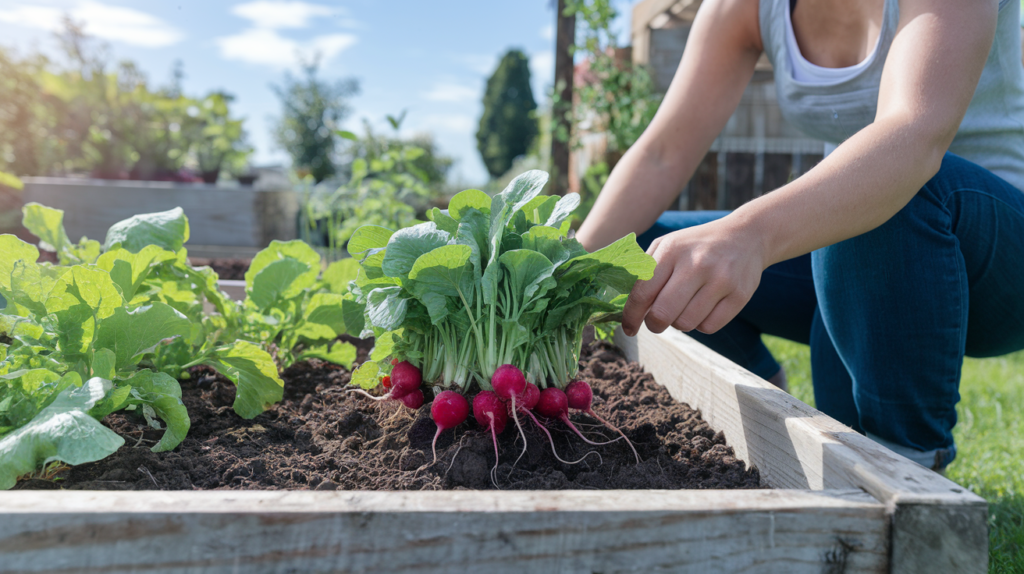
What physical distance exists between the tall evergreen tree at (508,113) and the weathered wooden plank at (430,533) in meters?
22.9

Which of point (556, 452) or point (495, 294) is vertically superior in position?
point (495, 294)

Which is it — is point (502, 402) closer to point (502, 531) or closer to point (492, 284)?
point (492, 284)

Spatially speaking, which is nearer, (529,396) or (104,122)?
(529,396)

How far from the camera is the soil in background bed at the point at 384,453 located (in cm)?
104

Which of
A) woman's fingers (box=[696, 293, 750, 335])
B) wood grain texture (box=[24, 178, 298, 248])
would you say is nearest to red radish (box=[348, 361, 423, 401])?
woman's fingers (box=[696, 293, 750, 335])

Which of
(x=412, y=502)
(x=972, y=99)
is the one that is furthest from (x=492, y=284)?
(x=972, y=99)

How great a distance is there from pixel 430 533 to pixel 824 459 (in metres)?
0.62

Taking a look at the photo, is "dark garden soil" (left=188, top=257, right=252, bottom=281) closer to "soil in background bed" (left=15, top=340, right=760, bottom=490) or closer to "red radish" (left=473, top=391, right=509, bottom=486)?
"soil in background bed" (left=15, top=340, right=760, bottom=490)

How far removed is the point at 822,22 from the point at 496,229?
1244mm

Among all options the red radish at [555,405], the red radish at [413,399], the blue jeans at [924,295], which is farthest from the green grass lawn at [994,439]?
the red radish at [413,399]

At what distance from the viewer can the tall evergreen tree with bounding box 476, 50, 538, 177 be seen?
76.6 feet

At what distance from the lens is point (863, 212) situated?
1.11m

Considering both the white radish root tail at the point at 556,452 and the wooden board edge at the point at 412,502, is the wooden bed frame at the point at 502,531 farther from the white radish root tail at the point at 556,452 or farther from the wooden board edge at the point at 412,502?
the white radish root tail at the point at 556,452

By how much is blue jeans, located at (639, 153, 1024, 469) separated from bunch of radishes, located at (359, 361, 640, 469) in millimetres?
669
